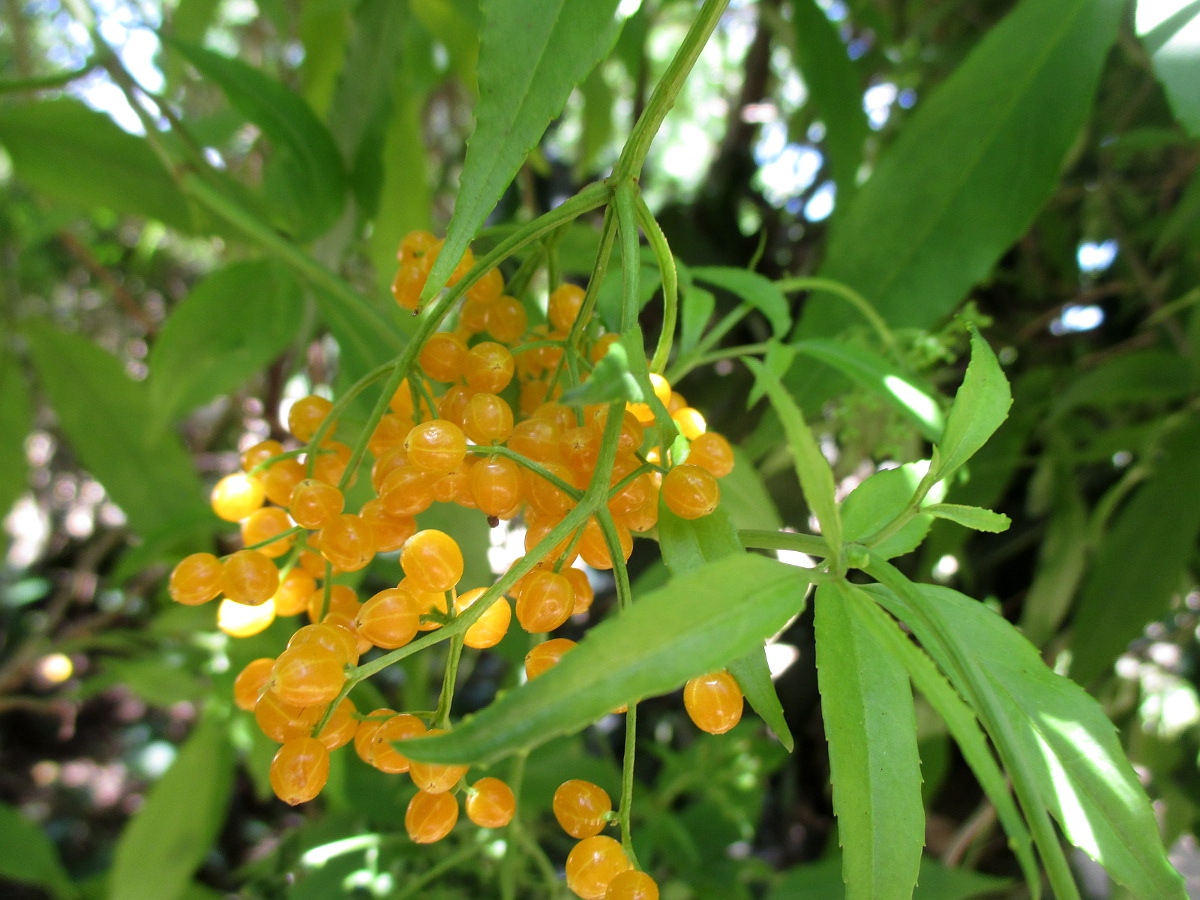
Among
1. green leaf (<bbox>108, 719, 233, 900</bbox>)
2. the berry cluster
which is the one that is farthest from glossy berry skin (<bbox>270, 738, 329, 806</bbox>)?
green leaf (<bbox>108, 719, 233, 900</bbox>)

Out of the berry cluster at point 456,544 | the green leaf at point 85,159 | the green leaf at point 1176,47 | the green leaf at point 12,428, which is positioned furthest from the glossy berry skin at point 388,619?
the green leaf at point 12,428

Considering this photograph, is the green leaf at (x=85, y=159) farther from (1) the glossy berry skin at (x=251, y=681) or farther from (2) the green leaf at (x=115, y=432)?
(1) the glossy berry skin at (x=251, y=681)

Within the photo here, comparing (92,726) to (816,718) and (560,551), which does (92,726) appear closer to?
(816,718)

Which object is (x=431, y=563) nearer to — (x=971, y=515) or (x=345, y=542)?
(x=345, y=542)

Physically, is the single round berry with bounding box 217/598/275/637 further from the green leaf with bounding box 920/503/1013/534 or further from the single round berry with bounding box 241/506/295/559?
the green leaf with bounding box 920/503/1013/534

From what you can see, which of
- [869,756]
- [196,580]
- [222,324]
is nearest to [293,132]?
[222,324]
